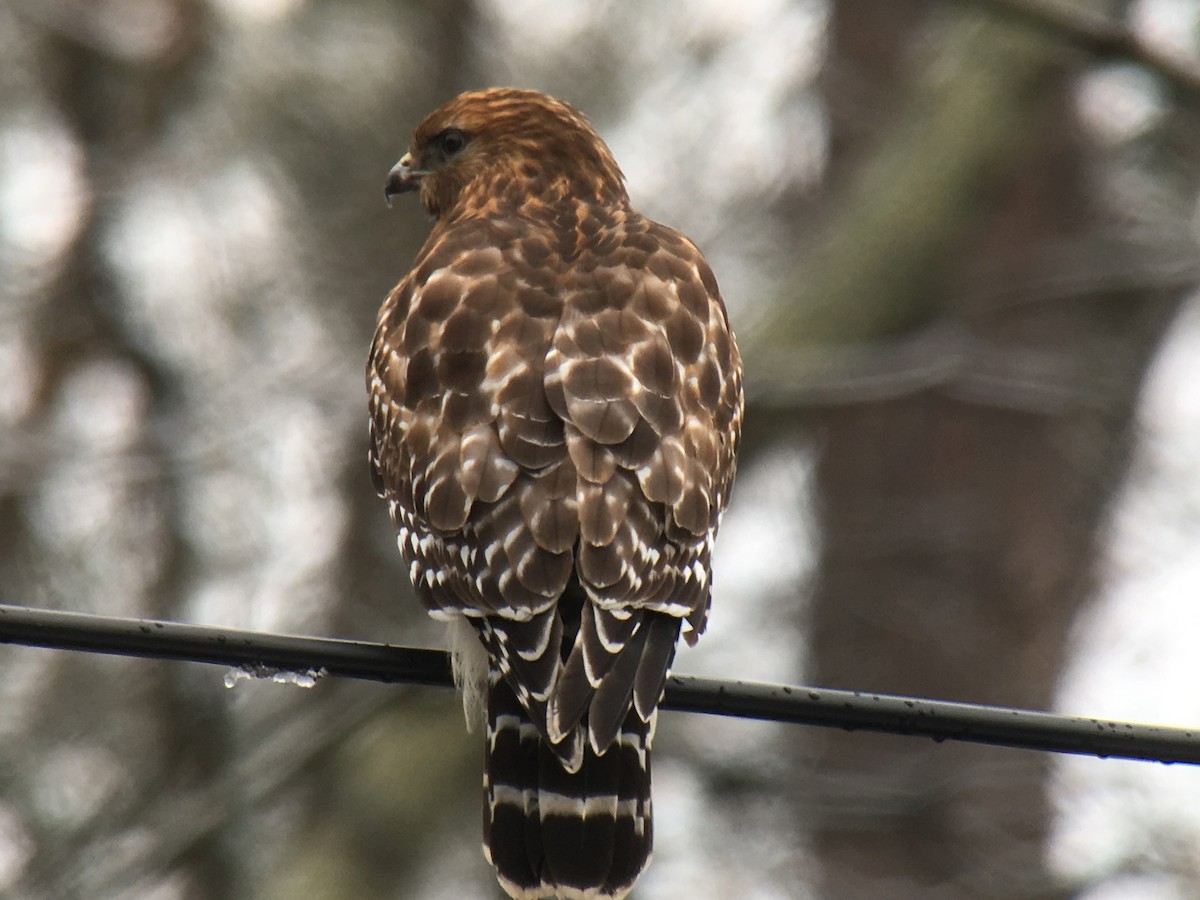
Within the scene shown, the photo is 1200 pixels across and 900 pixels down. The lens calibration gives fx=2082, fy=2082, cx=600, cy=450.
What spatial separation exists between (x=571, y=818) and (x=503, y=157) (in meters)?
2.29

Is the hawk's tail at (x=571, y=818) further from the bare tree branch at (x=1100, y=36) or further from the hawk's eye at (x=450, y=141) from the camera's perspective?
the bare tree branch at (x=1100, y=36)

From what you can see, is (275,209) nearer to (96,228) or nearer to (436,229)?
(96,228)

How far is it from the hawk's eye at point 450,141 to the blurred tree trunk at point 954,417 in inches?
90.7

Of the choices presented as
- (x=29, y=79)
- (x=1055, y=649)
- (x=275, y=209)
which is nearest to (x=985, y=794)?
(x=1055, y=649)

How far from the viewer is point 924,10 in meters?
12.4

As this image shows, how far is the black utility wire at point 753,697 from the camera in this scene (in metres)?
2.92

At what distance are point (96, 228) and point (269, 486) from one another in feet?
6.74

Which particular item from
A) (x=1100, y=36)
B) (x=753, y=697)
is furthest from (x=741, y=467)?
(x=753, y=697)

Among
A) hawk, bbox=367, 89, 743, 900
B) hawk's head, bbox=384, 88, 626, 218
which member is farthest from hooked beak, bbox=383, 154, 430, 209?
hawk, bbox=367, 89, 743, 900

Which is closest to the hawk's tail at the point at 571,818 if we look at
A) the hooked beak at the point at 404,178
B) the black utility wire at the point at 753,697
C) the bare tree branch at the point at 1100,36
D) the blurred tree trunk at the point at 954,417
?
the black utility wire at the point at 753,697

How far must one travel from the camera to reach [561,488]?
3.87 m

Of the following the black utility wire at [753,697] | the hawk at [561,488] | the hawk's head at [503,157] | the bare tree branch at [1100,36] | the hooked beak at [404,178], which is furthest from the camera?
the bare tree branch at [1100,36]

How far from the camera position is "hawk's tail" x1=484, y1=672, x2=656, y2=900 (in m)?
3.76

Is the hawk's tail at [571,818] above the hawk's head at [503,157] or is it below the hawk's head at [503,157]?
below
